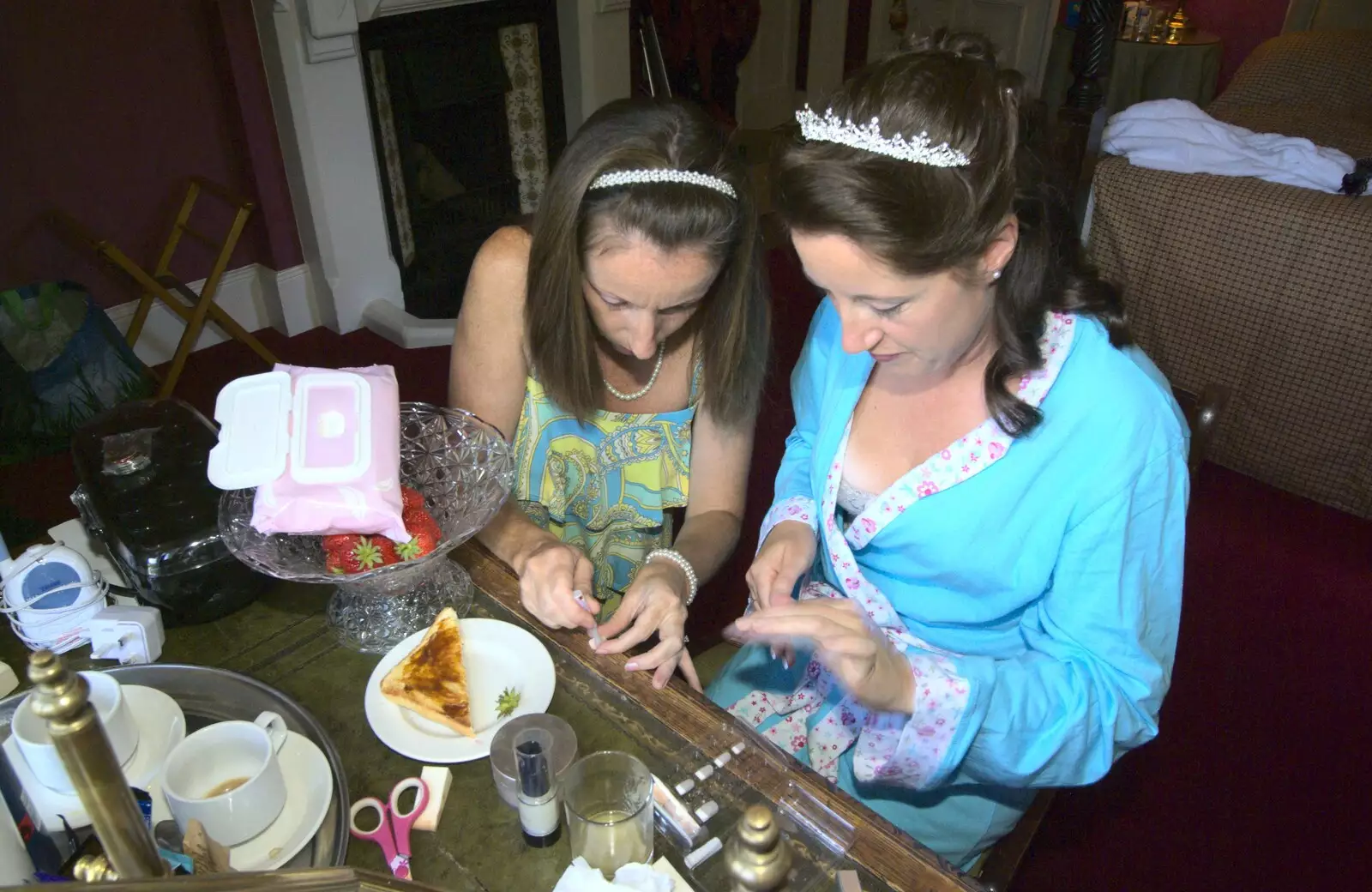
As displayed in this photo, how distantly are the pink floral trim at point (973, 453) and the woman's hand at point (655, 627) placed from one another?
0.29 m

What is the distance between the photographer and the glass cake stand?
105cm

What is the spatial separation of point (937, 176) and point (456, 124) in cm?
325

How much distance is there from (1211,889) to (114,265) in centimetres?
355

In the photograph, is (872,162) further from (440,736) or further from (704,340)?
(440,736)

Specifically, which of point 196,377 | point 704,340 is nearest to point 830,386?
point 704,340

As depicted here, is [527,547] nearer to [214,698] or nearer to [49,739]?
[214,698]

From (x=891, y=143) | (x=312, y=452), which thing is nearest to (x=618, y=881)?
(x=312, y=452)

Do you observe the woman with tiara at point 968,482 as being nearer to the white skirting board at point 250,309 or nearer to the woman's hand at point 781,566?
the woman's hand at point 781,566

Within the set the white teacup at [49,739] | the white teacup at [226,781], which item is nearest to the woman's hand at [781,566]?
the white teacup at [226,781]

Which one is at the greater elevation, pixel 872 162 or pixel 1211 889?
pixel 872 162

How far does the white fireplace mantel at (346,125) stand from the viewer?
3.18 meters

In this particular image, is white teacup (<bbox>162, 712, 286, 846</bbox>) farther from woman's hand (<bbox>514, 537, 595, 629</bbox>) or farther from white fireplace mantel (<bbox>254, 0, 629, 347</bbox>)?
white fireplace mantel (<bbox>254, 0, 629, 347</bbox>)

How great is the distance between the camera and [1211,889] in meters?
1.80

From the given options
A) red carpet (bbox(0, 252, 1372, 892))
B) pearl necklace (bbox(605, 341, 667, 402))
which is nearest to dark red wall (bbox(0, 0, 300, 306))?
red carpet (bbox(0, 252, 1372, 892))
